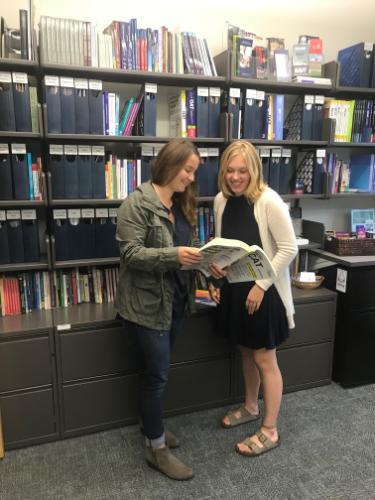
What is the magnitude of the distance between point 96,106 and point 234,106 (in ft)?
2.63

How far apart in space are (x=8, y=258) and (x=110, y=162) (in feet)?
2.42

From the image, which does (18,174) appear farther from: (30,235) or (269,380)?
(269,380)

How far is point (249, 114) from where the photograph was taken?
2.53 metres

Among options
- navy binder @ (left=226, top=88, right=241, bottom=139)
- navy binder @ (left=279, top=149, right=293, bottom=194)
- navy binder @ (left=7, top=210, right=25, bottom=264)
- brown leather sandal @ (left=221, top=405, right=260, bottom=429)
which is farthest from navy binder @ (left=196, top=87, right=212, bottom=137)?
brown leather sandal @ (left=221, top=405, right=260, bottom=429)

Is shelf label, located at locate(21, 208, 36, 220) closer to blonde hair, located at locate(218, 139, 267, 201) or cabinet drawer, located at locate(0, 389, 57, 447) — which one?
cabinet drawer, located at locate(0, 389, 57, 447)

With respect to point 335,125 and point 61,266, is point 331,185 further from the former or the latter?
point 61,266

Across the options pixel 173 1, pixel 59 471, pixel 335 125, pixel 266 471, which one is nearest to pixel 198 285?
pixel 266 471

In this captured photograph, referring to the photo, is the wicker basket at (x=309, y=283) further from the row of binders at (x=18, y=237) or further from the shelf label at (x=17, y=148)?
the shelf label at (x=17, y=148)

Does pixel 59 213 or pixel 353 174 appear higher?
pixel 353 174

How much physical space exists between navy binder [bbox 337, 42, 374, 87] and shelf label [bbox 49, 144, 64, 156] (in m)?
1.92

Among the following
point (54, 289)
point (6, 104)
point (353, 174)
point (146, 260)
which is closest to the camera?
point (146, 260)

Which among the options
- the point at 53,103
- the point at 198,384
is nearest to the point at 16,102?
the point at 53,103

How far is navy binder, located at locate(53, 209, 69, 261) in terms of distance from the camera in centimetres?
226

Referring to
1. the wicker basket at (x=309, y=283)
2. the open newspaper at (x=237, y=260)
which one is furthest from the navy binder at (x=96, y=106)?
the wicker basket at (x=309, y=283)
